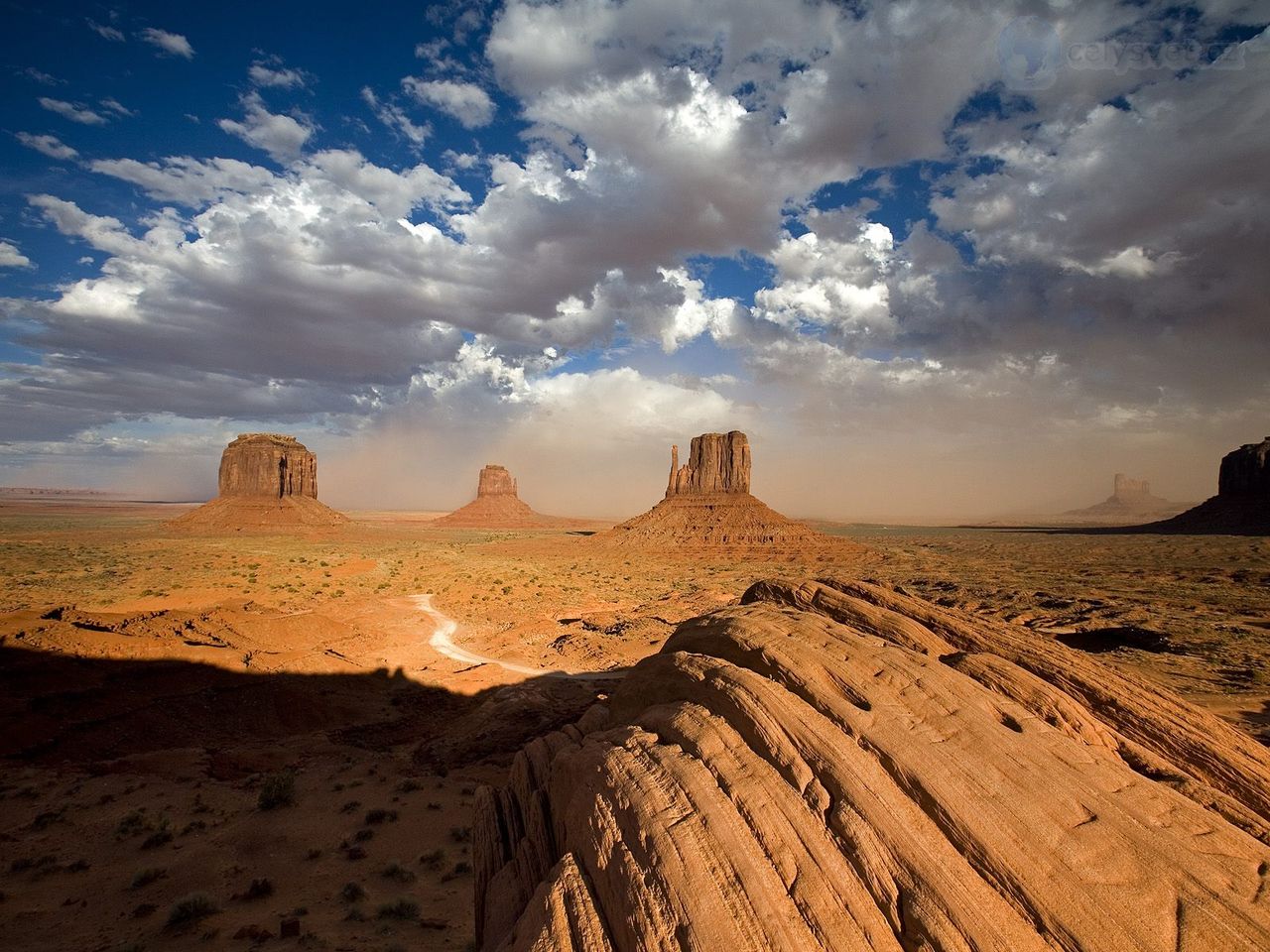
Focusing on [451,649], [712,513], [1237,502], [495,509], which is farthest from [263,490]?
[1237,502]

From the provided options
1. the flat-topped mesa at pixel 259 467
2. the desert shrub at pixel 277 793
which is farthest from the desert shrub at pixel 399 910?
the flat-topped mesa at pixel 259 467

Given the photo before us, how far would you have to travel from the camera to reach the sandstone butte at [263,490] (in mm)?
107812

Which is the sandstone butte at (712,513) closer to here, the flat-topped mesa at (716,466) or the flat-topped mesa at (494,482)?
the flat-topped mesa at (716,466)

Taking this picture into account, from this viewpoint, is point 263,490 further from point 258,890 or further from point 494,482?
point 258,890

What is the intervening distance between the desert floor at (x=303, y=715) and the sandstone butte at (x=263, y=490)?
66433 millimetres

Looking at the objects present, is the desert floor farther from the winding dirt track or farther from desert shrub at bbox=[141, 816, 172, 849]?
the winding dirt track

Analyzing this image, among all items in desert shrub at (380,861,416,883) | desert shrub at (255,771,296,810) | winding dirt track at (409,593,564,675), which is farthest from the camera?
winding dirt track at (409,593,564,675)

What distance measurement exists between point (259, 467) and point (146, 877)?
12661 cm

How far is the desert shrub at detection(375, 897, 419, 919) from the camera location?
10523 millimetres

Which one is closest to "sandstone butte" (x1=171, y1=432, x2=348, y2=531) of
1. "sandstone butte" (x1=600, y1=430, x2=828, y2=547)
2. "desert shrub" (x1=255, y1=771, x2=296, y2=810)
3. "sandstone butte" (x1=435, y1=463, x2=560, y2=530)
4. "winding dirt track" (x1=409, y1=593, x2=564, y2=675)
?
"sandstone butte" (x1=435, y1=463, x2=560, y2=530)

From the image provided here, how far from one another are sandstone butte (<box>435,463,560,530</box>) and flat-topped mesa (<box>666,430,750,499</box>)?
68.8 m

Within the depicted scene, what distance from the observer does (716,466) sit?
110 metres

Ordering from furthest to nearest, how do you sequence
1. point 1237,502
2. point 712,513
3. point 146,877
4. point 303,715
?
point 1237,502 → point 712,513 → point 303,715 → point 146,877

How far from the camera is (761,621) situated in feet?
32.1
